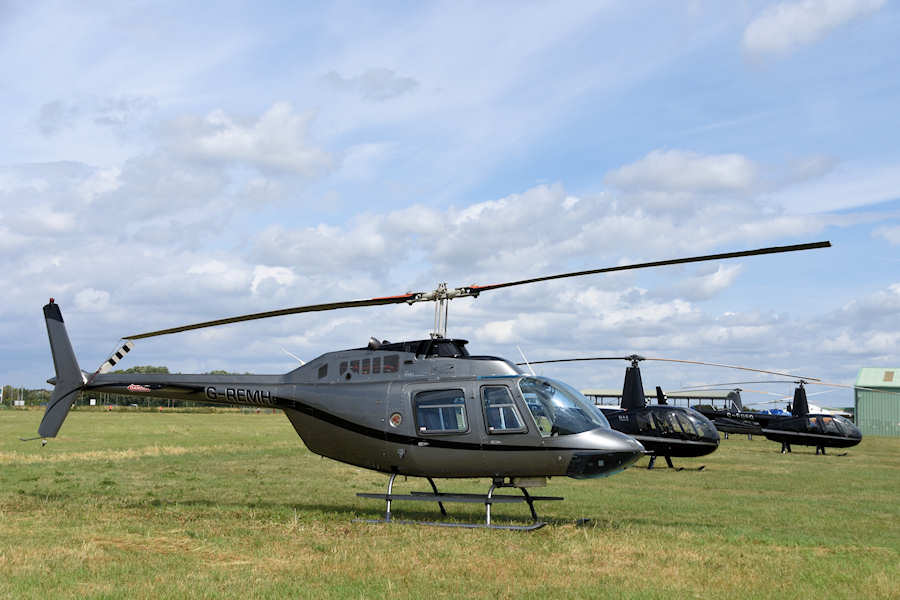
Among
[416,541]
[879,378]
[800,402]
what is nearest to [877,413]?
[879,378]

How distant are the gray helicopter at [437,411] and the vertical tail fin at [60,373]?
2.85 metres

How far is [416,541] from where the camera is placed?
12047mm

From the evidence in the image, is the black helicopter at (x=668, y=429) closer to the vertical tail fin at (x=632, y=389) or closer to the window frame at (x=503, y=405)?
the vertical tail fin at (x=632, y=389)

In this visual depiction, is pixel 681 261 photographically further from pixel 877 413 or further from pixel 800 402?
pixel 877 413

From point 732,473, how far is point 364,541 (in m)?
18.4

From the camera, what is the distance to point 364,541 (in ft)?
39.3

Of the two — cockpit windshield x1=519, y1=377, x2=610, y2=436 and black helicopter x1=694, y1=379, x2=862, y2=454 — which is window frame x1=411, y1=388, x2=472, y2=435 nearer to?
cockpit windshield x1=519, y1=377, x2=610, y2=436

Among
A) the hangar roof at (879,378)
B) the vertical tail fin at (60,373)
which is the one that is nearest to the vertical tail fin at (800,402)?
the vertical tail fin at (60,373)

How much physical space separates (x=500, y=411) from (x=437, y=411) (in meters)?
1.19

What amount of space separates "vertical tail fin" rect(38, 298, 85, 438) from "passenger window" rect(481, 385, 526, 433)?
9.62 m

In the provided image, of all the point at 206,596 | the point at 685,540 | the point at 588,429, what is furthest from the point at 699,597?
the point at 206,596

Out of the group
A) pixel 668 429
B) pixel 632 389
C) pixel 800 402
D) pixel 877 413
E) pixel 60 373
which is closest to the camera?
pixel 60 373

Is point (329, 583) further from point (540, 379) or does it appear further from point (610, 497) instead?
point (610, 497)

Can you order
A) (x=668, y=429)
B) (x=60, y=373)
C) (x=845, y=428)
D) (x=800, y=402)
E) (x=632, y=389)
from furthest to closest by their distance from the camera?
(x=800, y=402) < (x=845, y=428) < (x=632, y=389) < (x=668, y=429) < (x=60, y=373)
